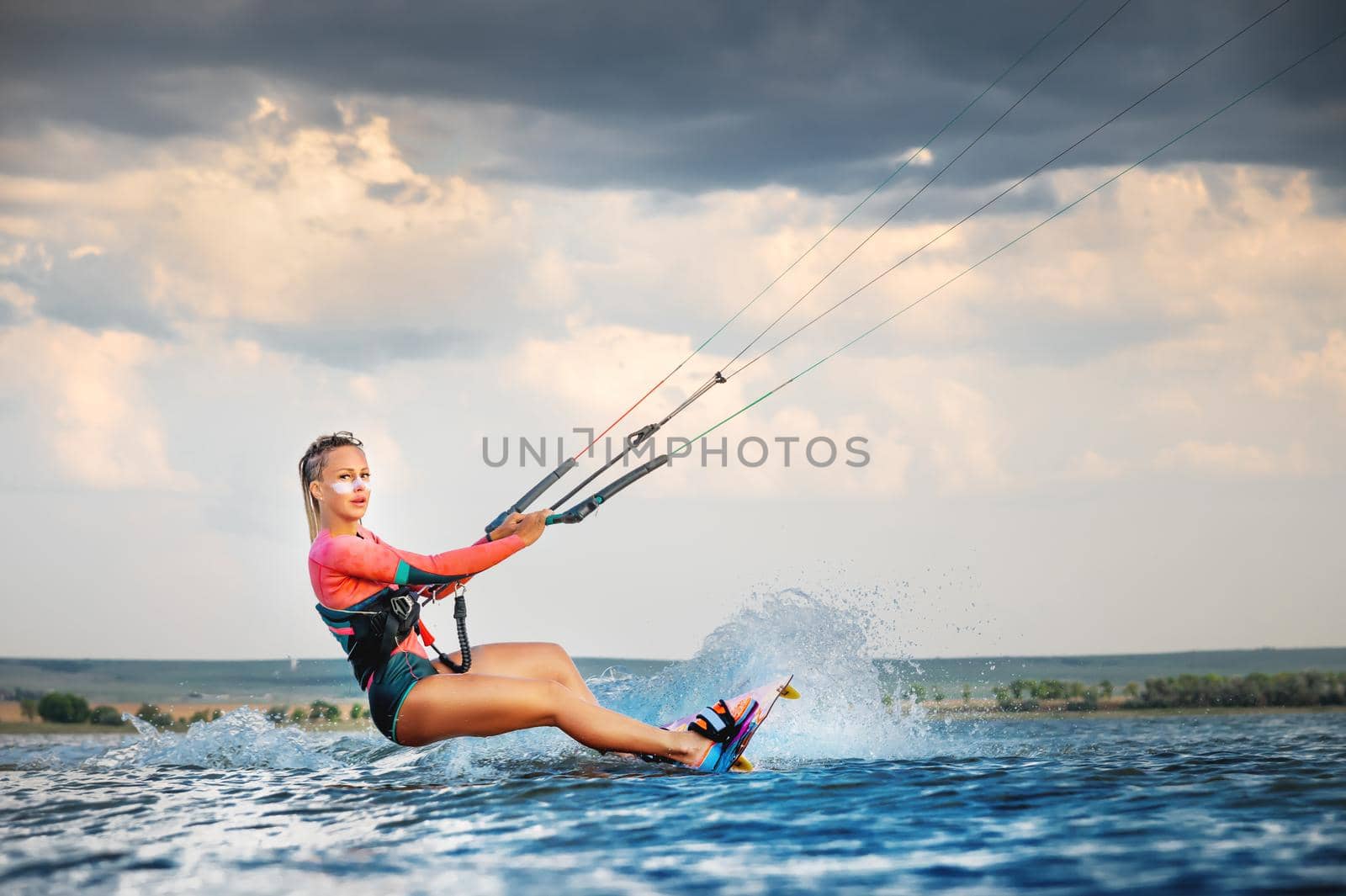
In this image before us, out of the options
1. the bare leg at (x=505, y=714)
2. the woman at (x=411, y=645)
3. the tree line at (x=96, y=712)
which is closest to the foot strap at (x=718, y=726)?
the woman at (x=411, y=645)

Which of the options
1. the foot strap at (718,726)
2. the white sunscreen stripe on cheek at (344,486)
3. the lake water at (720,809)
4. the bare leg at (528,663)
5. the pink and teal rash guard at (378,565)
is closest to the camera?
the lake water at (720,809)

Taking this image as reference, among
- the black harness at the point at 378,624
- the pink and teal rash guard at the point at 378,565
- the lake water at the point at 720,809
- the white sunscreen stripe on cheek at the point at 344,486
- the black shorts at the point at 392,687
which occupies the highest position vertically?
the white sunscreen stripe on cheek at the point at 344,486

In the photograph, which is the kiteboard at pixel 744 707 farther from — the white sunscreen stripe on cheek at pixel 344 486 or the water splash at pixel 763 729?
the white sunscreen stripe on cheek at pixel 344 486

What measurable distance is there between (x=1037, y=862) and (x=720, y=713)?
297 centimetres

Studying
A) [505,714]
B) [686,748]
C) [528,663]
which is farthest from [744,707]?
[505,714]

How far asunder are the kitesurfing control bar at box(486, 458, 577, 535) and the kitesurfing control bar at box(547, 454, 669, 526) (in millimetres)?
386

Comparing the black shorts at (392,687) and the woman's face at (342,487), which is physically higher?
the woman's face at (342,487)

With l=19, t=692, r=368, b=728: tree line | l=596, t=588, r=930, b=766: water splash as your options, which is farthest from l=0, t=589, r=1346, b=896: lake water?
l=19, t=692, r=368, b=728: tree line

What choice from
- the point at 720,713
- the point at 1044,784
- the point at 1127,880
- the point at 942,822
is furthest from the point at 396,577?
the point at 1127,880

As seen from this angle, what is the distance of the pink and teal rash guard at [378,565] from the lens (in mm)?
6590

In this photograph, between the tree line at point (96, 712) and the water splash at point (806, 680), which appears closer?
the water splash at point (806, 680)

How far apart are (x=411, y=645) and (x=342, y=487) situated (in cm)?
99

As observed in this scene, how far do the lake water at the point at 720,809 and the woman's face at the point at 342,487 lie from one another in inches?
61.2

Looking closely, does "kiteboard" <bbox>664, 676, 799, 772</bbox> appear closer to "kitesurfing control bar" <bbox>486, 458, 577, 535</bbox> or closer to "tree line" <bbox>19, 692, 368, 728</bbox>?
"kitesurfing control bar" <bbox>486, 458, 577, 535</bbox>
